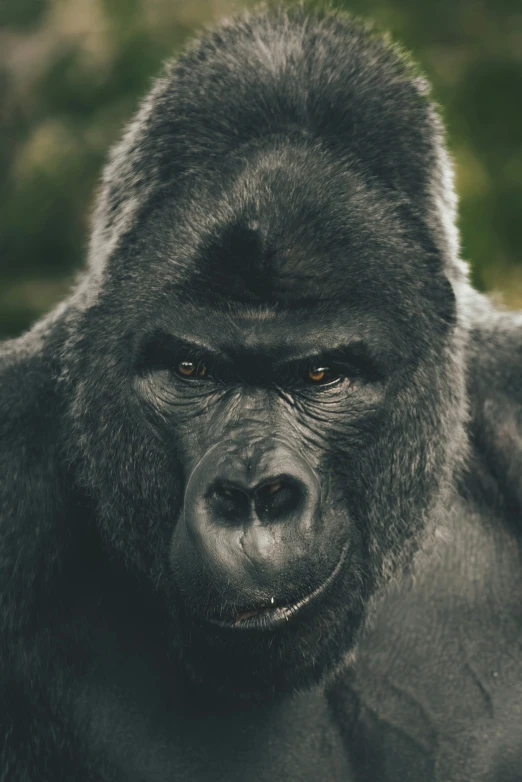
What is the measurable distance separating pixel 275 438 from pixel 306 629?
59cm

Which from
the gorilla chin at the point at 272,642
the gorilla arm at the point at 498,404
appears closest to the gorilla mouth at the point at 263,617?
the gorilla chin at the point at 272,642

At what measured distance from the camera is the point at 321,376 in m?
3.85

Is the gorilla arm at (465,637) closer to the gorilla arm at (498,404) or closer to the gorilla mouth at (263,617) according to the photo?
the gorilla arm at (498,404)

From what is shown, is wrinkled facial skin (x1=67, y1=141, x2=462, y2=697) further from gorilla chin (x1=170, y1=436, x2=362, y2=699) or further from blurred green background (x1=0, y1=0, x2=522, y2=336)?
blurred green background (x1=0, y1=0, x2=522, y2=336)

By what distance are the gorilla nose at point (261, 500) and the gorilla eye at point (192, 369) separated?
0.55 metres

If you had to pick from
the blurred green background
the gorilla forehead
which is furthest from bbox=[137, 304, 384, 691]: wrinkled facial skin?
the blurred green background

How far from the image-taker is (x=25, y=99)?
10.6m

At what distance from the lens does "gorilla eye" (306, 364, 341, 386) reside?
3.84m

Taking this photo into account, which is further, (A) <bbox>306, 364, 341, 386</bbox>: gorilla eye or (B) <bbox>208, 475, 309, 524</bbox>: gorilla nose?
(A) <bbox>306, 364, 341, 386</bbox>: gorilla eye

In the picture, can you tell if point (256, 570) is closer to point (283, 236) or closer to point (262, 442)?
point (262, 442)

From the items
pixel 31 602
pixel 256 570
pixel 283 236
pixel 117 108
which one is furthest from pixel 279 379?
pixel 117 108

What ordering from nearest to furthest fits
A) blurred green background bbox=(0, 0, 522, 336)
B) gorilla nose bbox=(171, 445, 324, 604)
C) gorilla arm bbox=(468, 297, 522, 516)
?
1. gorilla nose bbox=(171, 445, 324, 604)
2. gorilla arm bbox=(468, 297, 522, 516)
3. blurred green background bbox=(0, 0, 522, 336)

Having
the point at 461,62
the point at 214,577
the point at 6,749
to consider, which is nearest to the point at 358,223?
the point at 214,577

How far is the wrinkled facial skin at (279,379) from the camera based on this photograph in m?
3.66
